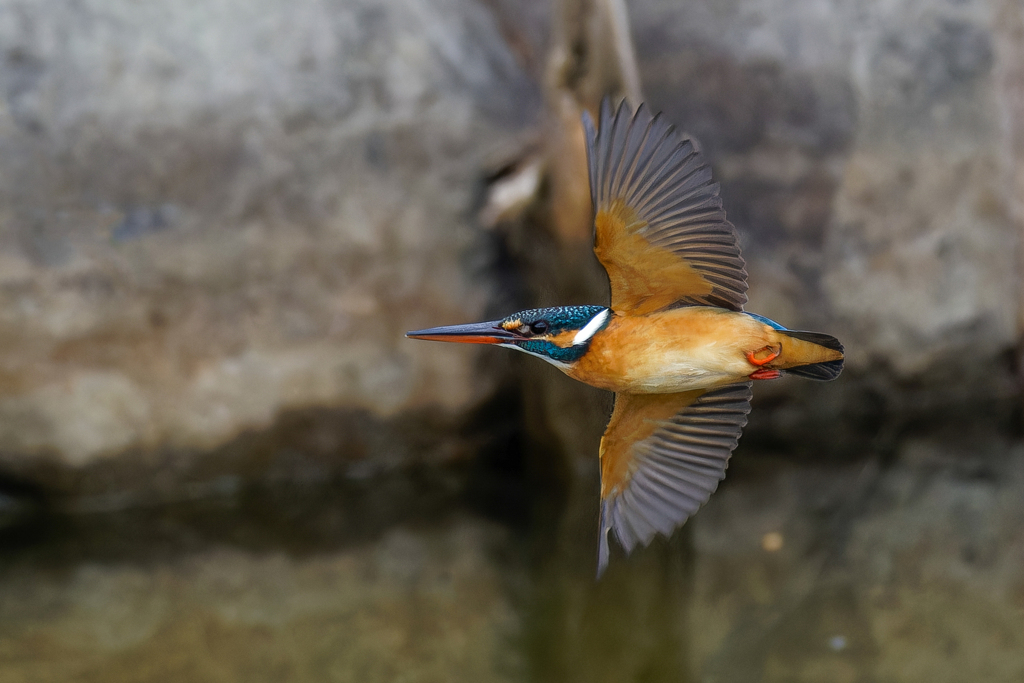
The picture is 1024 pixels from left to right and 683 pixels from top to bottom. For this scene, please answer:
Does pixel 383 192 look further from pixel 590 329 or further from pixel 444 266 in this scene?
pixel 590 329

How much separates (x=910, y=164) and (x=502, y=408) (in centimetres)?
112

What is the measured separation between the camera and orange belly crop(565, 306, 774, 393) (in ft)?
2.14

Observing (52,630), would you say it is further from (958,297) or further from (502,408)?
(958,297)

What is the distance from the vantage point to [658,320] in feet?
2.22

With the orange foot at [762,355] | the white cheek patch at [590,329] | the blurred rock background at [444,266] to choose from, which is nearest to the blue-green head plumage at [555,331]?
the white cheek patch at [590,329]

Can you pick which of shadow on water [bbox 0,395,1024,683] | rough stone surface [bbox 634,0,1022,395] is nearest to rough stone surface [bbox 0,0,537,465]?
shadow on water [bbox 0,395,1024,683]

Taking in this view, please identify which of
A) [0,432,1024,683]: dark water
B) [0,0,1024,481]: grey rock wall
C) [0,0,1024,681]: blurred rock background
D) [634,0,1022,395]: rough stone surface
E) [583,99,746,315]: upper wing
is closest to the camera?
[583,99,746,315]: upper wing

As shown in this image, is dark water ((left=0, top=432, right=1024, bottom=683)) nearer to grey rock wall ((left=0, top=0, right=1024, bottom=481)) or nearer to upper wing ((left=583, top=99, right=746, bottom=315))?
grey rock wall ((left=0, top=0, right=1024, bottom=481))

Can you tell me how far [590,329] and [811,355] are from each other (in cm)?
15

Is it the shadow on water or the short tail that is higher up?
the short tail

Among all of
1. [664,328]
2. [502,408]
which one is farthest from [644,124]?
[502,408]

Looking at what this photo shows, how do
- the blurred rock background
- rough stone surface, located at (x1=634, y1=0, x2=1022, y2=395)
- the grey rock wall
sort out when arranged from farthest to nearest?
1. rough stone surface, located at (x1=634, y1=0, x2=1022, y2=395)
2. the grey rock wall
3. the blurred rock background

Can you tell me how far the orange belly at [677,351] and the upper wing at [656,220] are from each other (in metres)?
0.02

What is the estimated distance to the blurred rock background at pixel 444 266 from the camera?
73.7 inches
